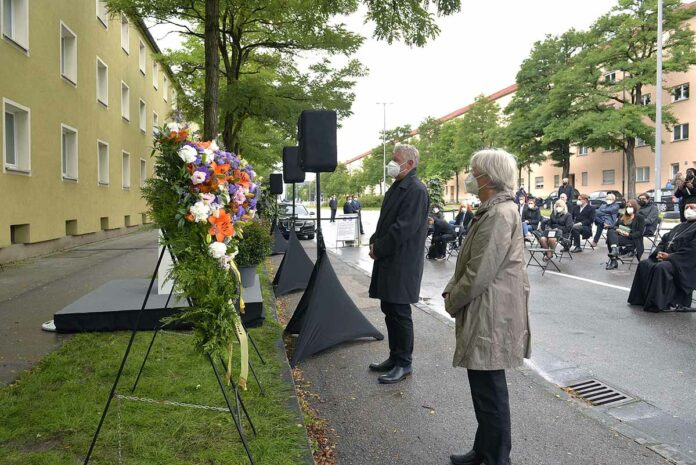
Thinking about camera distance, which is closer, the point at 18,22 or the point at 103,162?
the point at 18,22

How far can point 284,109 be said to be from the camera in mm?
17422

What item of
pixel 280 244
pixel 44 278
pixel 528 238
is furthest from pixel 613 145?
pixel 44 278

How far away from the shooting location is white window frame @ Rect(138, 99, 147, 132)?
26.9 metres

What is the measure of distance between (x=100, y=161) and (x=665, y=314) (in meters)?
19.4

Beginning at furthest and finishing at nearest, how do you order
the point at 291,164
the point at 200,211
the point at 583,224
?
the point at 583,224, the point at 291,164, the point at 200,211

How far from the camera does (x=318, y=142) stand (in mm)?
6043

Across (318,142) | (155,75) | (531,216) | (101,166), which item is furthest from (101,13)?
(318,142)

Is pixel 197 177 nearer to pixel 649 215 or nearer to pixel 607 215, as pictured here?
pixel 649 215

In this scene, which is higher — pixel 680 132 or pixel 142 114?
pixel 680 132

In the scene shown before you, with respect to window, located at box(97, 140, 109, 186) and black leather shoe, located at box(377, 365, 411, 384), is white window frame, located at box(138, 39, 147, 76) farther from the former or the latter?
black leather shoe, located at box(377, 365, 411, 384)

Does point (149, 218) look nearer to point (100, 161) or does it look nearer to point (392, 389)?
point (392, 389)

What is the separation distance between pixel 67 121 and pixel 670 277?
53.0 feet

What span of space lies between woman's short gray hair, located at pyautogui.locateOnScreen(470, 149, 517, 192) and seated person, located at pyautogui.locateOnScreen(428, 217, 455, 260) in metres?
11.9

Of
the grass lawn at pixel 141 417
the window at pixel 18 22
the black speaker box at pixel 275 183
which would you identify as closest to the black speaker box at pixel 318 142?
the grass lawn at pixel 141 417
